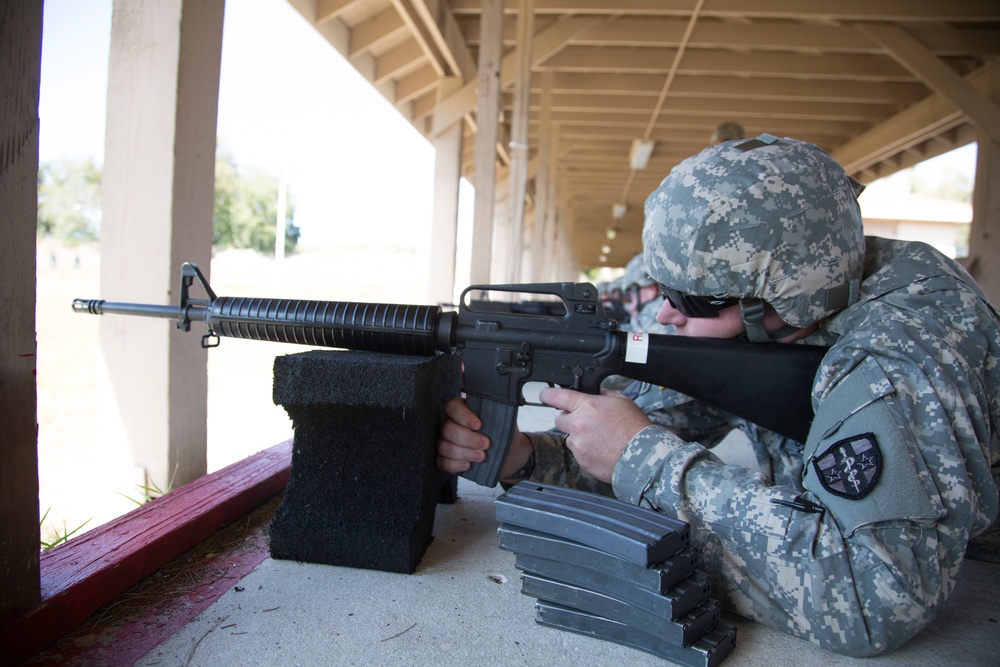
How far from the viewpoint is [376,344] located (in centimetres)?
198

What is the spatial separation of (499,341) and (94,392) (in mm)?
8312

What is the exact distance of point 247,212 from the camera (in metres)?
32.7

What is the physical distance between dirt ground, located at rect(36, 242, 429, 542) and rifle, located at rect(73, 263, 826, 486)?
0.68m

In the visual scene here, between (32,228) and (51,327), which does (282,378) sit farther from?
(51,327)

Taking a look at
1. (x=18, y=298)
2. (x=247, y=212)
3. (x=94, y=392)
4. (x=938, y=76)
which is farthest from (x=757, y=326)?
(x=247, y=212)

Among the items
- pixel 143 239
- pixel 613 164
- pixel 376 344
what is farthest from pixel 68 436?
pixel 613 164

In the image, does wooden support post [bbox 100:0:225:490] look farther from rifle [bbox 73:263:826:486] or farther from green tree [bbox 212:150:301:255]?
green tree [bbox 212:150:301:255]

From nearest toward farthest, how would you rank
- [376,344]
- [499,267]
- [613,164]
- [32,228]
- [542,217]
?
[32,228]
[376,344]
[542,217]
[499,267]
[613,164]

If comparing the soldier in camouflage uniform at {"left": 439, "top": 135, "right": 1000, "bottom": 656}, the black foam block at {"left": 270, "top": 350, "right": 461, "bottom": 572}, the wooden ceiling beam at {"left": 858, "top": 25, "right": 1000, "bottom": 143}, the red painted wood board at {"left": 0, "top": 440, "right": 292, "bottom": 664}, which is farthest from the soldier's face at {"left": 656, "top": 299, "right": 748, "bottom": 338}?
the wooden ceiling beam at {"left": 858, "top": 25, "right": 1000, "bottom": 143}

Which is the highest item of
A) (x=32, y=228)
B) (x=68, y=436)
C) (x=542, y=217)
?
(x=542, y=217)

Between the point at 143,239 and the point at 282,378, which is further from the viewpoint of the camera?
the point at 143,239

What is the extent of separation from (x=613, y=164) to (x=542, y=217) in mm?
4225

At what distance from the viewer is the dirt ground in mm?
2516

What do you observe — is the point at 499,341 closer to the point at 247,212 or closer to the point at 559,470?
the point at 559,470
